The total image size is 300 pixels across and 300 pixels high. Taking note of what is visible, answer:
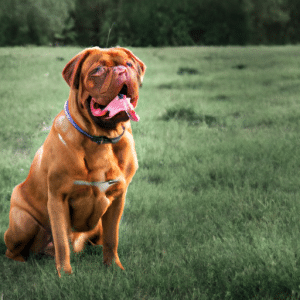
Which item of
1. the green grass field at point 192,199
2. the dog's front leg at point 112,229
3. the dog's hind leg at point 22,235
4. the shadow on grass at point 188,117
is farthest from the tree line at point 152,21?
the dog's front leg at point 112,229

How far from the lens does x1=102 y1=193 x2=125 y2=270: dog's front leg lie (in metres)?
2.50

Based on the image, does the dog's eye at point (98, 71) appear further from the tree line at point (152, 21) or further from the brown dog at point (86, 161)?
the tree line at point (152, 21)

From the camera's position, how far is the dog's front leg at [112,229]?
98.3 inches

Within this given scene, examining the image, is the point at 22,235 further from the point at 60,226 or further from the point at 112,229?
the point at 112,229

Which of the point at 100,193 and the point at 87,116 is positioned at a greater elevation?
the point at 87,116

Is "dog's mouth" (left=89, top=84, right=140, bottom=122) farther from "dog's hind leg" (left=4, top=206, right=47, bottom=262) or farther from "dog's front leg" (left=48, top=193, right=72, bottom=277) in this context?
"dog's hind leg" (left=4, top=206, right=47, bottom=262)

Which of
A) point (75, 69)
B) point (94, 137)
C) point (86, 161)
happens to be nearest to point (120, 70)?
point (75, 69)

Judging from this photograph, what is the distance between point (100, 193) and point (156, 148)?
2966mm

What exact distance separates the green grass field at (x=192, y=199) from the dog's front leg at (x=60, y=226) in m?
0.12

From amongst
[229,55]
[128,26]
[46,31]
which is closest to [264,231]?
Result: [229,55]

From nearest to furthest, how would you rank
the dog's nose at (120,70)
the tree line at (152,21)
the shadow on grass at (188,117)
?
the dog's nose at (120,70) → the shadow on grass at (188,117) → the tree line at (152,21)

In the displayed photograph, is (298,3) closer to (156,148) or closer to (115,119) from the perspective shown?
(156,148)

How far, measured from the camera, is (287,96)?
29.0ft

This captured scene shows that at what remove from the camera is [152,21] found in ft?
96.5
